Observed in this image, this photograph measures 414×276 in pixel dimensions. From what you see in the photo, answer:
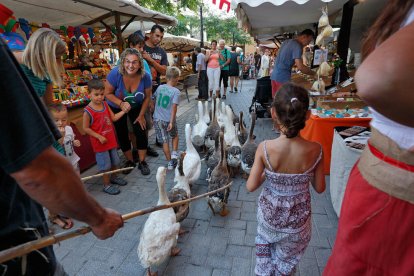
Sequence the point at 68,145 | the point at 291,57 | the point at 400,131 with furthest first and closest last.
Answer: the point at 291,57 → the point at 68,145 → the point at 400,131

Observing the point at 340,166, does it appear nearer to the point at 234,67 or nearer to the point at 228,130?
the point at 228,130

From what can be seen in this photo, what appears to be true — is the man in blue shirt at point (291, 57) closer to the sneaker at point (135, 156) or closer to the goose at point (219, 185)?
the goose at point (219, 185)

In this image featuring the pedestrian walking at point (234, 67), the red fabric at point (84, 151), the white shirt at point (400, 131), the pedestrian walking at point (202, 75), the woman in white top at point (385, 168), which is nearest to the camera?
the woman in white top at point (385, 168)

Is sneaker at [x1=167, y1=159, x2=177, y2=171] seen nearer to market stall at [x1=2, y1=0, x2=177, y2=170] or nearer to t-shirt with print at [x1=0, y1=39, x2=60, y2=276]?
market stall at [x1=2, y1=0, x2=177, y2=170]

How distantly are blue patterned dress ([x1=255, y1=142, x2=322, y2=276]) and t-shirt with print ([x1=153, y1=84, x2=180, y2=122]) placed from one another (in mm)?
2820

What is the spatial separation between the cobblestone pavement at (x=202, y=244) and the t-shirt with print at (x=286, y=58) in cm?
306

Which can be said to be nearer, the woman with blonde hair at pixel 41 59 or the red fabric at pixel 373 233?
the red fabric at pixel 373 233

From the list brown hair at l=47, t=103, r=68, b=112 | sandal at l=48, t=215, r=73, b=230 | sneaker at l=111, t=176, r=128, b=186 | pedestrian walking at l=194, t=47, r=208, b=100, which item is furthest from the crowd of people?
pedestrian walking at l=194, t=47, r=208, b=100

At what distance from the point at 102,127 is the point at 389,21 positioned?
3483mm

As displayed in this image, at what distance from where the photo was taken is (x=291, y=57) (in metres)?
5.45

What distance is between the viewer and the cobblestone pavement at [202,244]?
239 cm

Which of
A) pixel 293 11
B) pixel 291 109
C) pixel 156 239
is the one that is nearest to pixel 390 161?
pixel 291 109

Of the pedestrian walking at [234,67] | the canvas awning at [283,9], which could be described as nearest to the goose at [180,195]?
the canvas awning at [283,9]

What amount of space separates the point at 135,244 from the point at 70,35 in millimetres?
5653
